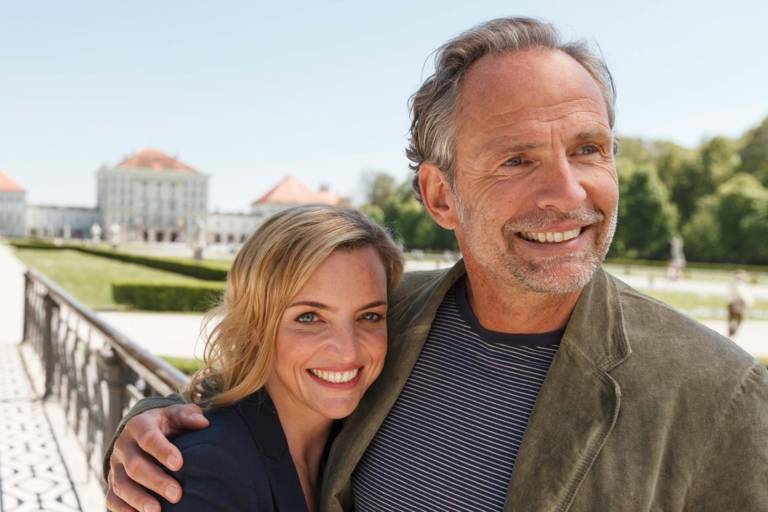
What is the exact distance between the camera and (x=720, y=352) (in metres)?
1.22

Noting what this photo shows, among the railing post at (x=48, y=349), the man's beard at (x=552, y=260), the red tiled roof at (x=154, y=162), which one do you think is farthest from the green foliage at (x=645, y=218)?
the red tiled roof at (x=154, y=162)

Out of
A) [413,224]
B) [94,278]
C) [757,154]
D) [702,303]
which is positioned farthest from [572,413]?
[413,224]

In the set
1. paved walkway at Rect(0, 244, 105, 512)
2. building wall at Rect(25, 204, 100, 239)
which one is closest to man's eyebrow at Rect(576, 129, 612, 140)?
paved walkway at Rect(0, 244, 105, 512)

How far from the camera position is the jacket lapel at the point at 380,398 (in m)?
1.57

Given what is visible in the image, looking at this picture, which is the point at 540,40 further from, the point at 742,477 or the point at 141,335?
the point at 141,335

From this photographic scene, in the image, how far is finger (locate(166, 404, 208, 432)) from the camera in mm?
1452

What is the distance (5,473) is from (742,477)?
15.2ft

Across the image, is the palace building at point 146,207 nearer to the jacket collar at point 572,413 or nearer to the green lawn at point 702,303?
the green lawn at point 702,303

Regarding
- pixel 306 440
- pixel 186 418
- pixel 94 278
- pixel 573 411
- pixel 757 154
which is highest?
pixel 757 154

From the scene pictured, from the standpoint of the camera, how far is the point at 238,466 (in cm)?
135

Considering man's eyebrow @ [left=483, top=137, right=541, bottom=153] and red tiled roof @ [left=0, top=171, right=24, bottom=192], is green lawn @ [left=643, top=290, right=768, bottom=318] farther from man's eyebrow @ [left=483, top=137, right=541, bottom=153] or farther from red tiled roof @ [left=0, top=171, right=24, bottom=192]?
red tiled roof @ [left=0, top=171, right=24, bottom=192]

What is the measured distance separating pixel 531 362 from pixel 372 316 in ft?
1.40

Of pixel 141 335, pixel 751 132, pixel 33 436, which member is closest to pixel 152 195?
pixel 751 132

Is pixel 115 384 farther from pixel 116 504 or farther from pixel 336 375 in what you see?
pixel 336 375
